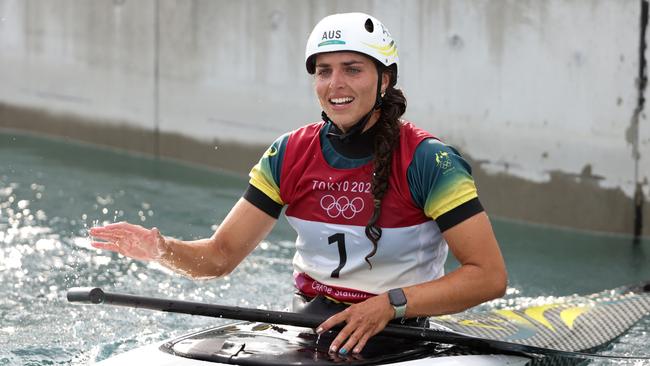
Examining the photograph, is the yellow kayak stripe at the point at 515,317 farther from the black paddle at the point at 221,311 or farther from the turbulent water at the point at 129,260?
the black paddle at the point at 221,311

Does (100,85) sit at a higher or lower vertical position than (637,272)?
higher

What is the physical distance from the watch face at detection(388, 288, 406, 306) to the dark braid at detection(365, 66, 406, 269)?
19 centimetres

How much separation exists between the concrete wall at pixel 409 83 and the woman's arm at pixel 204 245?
3867 mm

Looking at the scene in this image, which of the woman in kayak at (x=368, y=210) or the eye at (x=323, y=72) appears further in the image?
the eye at (x=323, y=72)

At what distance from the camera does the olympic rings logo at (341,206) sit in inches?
153

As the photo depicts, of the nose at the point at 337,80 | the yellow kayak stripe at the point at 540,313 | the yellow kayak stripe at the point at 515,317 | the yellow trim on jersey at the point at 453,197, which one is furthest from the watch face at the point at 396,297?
the yellow kayak stripe at the point at 540,313

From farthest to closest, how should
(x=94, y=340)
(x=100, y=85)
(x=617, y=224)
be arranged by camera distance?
1. (x=100, y=85)
2. (x=617, y=224)
3. (x=94, y=340)

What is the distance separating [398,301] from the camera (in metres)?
3.69

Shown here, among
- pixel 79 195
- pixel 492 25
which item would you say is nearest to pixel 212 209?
pixel 79 195

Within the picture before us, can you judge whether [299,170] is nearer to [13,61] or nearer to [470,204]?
[470,204]

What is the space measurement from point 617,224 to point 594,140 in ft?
Result: 1.79

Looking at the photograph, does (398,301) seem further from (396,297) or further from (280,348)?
(280,348)

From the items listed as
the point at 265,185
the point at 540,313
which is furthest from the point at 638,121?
the point at 265,185

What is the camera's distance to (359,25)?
12.6ft
